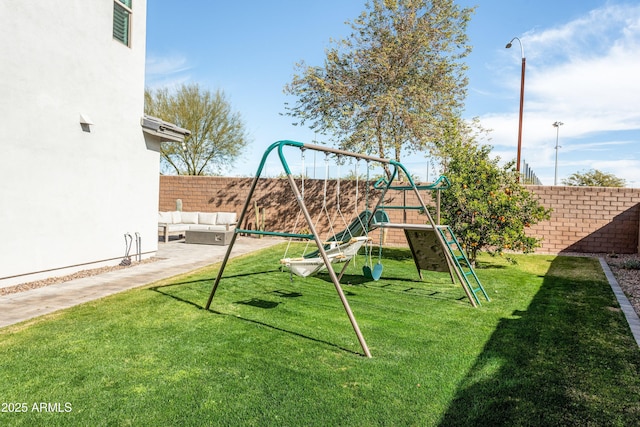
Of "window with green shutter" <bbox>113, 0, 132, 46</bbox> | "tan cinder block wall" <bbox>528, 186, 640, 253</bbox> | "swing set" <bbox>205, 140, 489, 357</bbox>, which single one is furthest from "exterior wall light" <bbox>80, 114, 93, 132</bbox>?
"tan cinder block wall" <bbox>528, 186, 640, 253</bbox>

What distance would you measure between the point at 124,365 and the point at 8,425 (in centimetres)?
91

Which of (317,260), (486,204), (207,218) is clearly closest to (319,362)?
(317,260)

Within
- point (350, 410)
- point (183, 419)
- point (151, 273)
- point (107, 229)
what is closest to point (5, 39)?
point (107, 229)

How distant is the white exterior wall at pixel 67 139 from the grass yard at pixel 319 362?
182cm

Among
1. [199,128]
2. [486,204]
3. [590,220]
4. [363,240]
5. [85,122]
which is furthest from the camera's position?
[199,128]

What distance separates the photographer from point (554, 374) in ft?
10.6

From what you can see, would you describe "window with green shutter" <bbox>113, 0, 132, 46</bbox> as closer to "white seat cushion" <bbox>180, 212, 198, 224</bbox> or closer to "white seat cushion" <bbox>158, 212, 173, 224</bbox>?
"white seat cushion" <bbox>158, 212, 173, 224</bbox>

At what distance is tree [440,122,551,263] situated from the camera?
8109mm

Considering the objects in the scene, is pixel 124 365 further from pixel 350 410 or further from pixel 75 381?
pixel 350 410

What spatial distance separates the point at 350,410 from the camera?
104 inches

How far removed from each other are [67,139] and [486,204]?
7.66 meters

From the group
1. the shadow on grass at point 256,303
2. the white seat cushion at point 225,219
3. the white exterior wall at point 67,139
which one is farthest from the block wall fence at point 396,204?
the white exterior wall at point 67,139

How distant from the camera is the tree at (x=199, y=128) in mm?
23031

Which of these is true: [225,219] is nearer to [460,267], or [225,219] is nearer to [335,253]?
[335,253]
